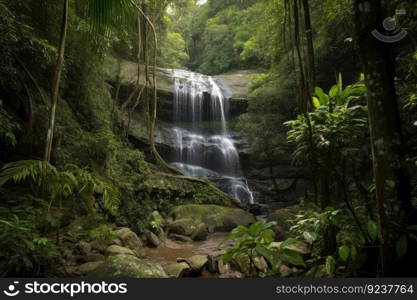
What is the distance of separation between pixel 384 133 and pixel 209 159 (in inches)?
456

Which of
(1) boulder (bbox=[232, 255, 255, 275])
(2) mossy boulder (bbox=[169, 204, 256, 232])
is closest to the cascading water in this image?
(2) mossy boulder (bbox=[169, 204, 256, 232])

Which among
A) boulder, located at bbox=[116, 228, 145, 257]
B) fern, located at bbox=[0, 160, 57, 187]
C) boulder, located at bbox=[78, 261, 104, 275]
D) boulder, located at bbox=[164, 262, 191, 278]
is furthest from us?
boulder, located at bbox=[116, 228, 145, 257]

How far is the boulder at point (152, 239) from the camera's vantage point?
19.4ft

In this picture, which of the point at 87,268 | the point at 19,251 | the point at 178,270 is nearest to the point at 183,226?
the point at 178,270

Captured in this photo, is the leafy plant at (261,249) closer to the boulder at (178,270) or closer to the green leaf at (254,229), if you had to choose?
the green leaf at (254,229)

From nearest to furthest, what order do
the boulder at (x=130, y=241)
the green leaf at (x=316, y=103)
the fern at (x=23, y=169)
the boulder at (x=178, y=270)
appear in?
the fern at (x=23, y=169) < the green leaf at (x=316, y=103) < the boulder at (x=178, y=270) < the boulder at (x=130, y=241)

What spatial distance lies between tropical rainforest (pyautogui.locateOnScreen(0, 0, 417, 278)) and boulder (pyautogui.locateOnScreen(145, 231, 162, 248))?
1.7 inches

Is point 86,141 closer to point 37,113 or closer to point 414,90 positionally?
point 37,113

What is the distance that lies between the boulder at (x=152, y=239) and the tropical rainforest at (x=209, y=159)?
0.14 feet

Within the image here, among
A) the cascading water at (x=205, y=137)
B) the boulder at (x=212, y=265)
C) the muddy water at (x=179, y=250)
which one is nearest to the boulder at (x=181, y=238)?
the muddy water at (x=179, y=250)

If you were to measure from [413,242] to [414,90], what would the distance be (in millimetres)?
2006

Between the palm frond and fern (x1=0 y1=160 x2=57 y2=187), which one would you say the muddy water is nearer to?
fern (x1=0 y1=160 x2=57 y2=187)

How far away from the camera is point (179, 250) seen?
576 cm

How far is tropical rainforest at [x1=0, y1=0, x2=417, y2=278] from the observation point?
2.12 meters
